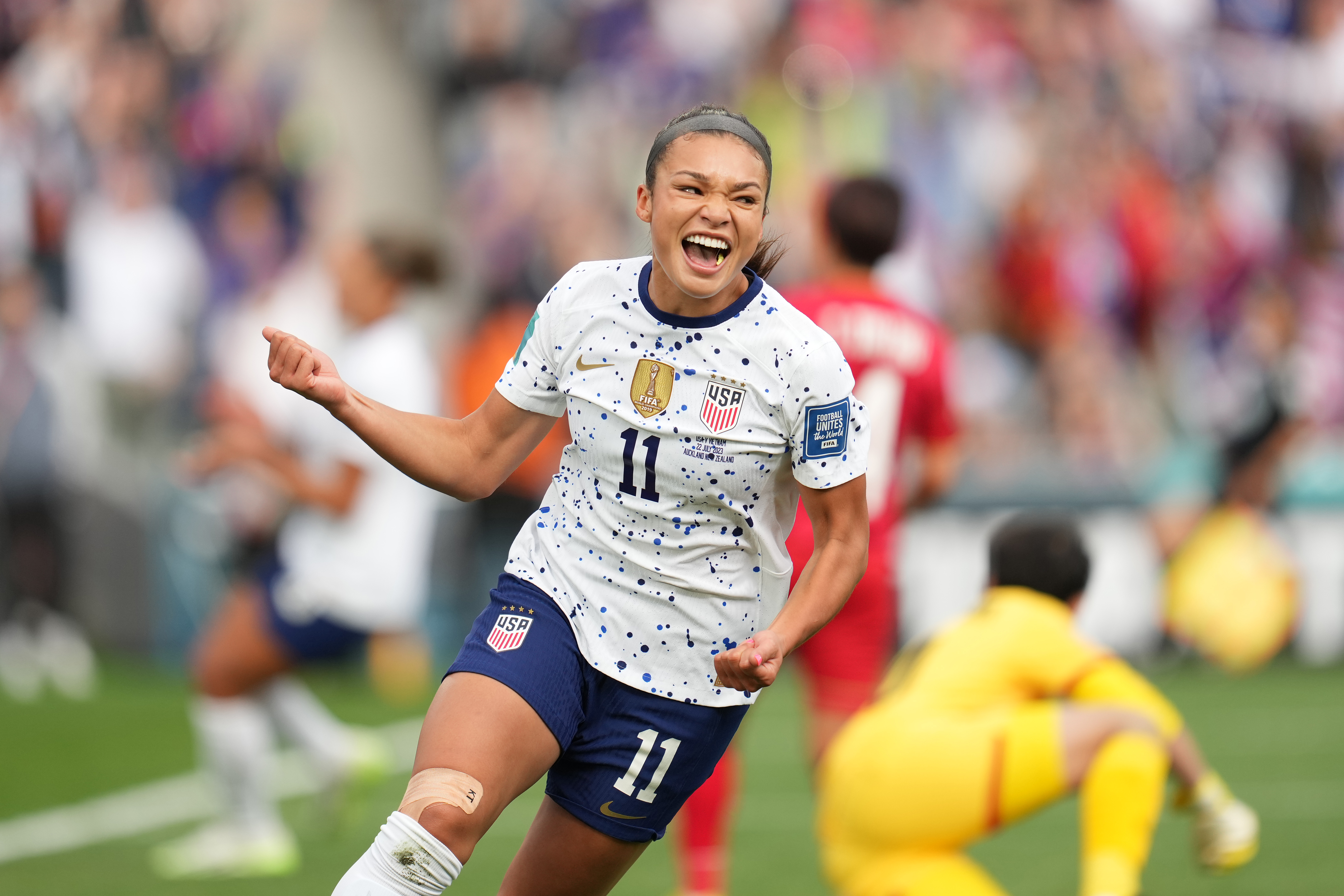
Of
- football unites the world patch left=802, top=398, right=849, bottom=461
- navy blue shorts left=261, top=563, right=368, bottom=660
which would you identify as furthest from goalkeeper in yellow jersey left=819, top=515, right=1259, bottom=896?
navy blue shorts left=261, top=563, right=368, bottom=660

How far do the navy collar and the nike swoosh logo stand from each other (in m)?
0.17

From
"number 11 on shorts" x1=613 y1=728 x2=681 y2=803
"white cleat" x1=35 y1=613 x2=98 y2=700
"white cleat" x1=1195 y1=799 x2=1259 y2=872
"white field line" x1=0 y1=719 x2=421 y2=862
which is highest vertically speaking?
"number 11 on shorts" x1=613 y1=728 x2=681 y2=803

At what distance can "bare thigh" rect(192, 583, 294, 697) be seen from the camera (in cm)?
695

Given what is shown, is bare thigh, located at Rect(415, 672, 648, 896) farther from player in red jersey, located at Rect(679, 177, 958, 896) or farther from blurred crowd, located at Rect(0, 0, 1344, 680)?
blurred crowd, located at Rect(0, 0, 1344, 680)

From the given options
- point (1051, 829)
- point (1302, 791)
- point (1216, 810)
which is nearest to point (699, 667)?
point (1216, 810)

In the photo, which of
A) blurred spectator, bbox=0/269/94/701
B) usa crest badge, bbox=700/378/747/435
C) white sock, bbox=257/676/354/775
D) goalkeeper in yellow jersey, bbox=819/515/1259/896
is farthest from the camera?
blurred spectator, bbox=0/269/94/701

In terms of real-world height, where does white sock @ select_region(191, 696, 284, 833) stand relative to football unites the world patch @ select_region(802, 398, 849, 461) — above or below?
below

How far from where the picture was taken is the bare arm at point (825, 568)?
3643 millimetres

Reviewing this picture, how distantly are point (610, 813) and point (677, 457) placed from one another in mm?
825

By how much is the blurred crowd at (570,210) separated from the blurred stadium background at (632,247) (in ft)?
0.11

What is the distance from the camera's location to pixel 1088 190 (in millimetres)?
14812

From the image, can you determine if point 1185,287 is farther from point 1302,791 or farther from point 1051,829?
point 1051,829

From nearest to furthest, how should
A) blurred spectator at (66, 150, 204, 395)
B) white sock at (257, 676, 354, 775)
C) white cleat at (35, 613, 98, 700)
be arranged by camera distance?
white sock at (257, 676, 354, 775) → white cleat at (35, 613, 98, 700) → blurred spectator at (66, 150, 204, 395)

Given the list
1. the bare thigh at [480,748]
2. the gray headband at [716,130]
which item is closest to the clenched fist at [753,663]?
the bare thigh at [480,748]
